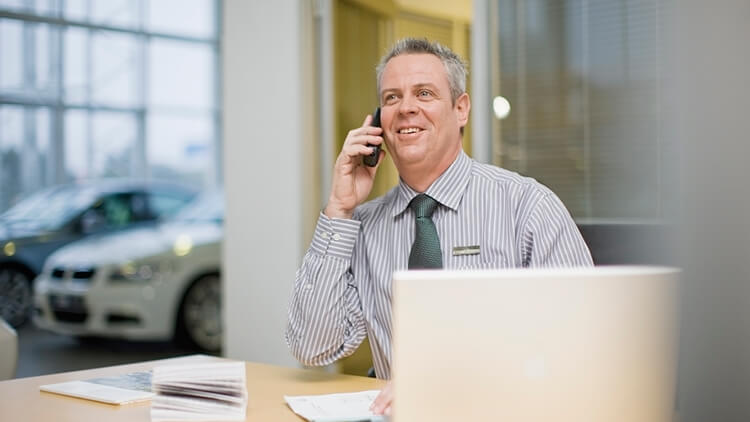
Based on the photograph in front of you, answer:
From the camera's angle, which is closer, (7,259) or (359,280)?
(359,280)

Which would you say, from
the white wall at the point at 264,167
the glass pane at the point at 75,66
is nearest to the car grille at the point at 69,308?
the white wall at the point at 264,167

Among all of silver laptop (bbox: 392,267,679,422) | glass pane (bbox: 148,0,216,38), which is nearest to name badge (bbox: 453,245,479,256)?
silver laptop (bbox: 392,267,679,422)

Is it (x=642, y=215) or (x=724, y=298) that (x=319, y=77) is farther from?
(x=724, y=298)

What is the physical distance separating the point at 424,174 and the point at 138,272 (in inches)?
143

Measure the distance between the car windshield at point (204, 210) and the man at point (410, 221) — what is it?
4074 millimetres

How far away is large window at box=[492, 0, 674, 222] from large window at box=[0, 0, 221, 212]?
418 cm

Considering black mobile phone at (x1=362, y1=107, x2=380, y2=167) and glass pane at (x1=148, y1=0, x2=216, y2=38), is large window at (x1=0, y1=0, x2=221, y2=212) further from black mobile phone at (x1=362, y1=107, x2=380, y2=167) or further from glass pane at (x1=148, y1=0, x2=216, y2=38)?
black mobile phone at (x1=362, y1=107, x2=380, y2=167)

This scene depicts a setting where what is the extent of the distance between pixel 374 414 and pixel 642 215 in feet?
6.28

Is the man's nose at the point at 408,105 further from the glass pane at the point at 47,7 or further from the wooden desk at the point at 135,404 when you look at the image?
the glass pane at the point at 47,7

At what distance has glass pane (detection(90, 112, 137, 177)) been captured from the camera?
767 cm

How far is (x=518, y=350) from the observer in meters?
0.98

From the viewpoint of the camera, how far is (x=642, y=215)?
3086mm

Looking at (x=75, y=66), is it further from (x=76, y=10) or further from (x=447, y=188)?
(x=447, y=188)

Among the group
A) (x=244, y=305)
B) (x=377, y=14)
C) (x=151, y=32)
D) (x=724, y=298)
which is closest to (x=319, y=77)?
(x=377, y=14)
